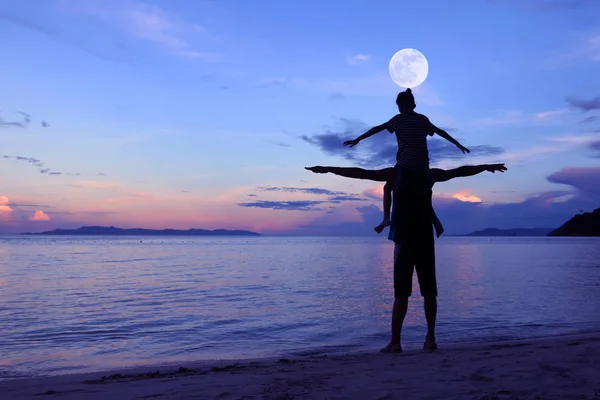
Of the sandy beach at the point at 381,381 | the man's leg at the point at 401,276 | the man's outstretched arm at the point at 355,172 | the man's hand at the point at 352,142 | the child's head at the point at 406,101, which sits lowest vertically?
the sandy beach at the point at 381,381

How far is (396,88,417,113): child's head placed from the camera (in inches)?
266

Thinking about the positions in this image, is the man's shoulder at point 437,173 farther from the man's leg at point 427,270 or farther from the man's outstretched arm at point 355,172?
the man's leg at point 427,270

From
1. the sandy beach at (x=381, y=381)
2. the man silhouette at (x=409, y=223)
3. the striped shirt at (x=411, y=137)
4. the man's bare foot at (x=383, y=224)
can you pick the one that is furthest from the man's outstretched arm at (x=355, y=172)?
the sandy beach at (x=381, y=381)

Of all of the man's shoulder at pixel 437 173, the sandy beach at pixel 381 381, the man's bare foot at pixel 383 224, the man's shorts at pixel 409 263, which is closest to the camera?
the sandy beach at pixel 381 381

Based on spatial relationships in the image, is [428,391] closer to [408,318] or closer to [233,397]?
[233,397]

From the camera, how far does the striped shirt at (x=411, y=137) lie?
6.55 meters

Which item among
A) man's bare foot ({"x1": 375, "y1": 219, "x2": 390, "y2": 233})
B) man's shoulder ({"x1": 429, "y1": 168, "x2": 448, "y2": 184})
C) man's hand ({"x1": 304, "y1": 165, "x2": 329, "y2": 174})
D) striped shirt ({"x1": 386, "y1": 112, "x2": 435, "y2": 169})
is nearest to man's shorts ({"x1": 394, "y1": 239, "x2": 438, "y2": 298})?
man's bare foot ({"x1": 375, "y1": 219, "x2": 390, "y2": 233})

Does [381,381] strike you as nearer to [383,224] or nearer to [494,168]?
[383,224]

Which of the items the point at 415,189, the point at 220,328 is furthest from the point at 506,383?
the point at 220,328

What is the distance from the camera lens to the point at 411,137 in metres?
6.58

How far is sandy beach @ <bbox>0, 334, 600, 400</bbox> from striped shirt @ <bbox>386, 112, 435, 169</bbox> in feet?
8.47

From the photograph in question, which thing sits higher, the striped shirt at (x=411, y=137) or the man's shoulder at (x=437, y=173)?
the striped shirt at (x=411, y=137)

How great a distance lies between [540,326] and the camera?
1234 cm

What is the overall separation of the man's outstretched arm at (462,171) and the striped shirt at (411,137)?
0.23m
